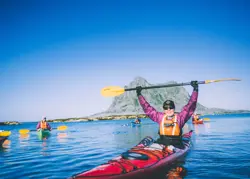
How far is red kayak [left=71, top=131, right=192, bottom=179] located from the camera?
4.74m

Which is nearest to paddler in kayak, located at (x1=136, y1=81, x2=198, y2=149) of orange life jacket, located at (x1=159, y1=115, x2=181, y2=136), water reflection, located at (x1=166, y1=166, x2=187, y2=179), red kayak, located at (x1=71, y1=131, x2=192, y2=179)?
orange life jacket, located at (x1=159, y1=115, x2=181, y2=136)

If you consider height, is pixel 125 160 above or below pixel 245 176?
above

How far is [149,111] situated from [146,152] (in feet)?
6.73

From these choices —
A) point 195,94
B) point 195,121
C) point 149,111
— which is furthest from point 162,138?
point 195,121

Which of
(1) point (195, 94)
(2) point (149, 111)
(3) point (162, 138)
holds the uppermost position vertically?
(1) point (195, 94)

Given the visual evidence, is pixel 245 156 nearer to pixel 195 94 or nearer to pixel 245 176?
pixel 245 176

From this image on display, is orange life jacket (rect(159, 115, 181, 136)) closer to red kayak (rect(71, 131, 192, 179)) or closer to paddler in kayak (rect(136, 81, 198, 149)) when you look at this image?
paddler in kayak (rect(136, 81, 198, 149))

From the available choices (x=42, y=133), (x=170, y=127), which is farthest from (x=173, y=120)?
(x=42, y=133)

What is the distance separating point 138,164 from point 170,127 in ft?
7.87

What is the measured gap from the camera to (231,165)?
7.63m

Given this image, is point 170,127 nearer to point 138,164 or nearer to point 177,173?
point 177,173

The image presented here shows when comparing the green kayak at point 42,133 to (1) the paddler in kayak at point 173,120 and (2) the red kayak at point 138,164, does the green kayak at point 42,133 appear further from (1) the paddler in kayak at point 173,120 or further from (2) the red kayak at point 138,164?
(2) the red kayak at point 138,164

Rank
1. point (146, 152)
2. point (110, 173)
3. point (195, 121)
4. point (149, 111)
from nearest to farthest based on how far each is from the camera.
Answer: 1. point (110, 173)
2. point (146, 152)
3. point (149, 111)
4. point (195, 121)

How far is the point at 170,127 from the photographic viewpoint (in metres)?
7.35
